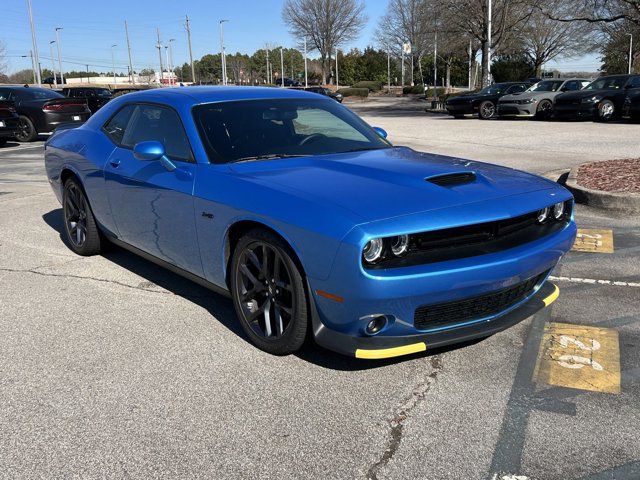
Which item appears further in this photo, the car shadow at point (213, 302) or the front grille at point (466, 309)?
the car shadow at point (213, 302)

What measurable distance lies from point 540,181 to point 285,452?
2.30 meters

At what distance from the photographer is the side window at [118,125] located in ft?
16.4

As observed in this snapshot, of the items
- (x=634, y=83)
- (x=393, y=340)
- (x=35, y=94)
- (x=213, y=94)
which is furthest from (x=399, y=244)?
(x=634, y=83)

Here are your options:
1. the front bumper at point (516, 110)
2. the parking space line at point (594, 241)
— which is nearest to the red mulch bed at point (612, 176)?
the parking space line at point (594, 241)

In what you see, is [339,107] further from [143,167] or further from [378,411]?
[378,411]

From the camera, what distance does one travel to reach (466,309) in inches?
124

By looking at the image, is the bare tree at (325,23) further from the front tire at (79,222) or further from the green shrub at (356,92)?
the front tire at (79,222)

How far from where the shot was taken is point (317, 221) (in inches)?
118

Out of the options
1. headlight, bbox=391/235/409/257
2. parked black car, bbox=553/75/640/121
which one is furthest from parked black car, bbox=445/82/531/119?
headlight, bbox=391/235/409/257

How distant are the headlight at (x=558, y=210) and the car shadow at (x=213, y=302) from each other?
904 millimetres

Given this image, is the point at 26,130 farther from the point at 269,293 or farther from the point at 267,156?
the point at 269,293

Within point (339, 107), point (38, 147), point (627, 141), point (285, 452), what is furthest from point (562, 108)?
point (285, 452)

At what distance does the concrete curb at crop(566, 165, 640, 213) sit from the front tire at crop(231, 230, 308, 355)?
17.8 ft

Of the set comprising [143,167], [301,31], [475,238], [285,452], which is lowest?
[285,452]
